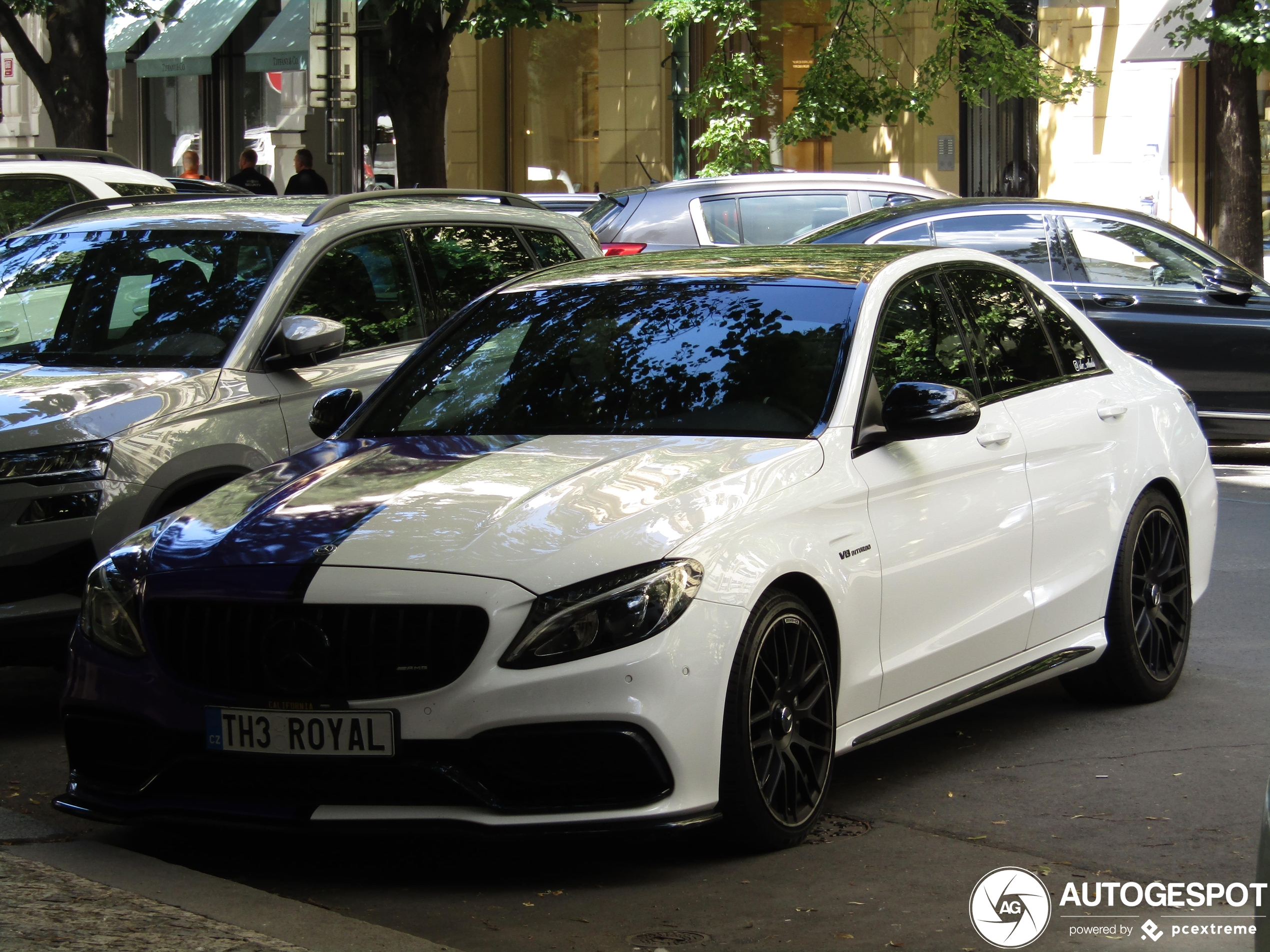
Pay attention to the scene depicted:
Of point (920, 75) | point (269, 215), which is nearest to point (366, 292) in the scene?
point (269, 215)

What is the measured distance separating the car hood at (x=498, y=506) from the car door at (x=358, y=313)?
1.69m

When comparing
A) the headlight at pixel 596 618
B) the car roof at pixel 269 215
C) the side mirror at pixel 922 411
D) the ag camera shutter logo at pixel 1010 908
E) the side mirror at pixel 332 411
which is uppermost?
the car roof at pixel 269 215

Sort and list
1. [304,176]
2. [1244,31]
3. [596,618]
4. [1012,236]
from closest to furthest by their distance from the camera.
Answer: [596,618]
[1012,236]
[1244,31]
[304,176]

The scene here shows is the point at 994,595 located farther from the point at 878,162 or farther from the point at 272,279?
the point at 878,162

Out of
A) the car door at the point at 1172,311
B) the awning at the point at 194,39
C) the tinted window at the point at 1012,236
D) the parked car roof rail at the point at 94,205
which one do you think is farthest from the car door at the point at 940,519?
the awning at the point at 194,39

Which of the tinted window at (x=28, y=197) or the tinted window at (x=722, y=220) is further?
the tinted window at (x=722, y=220)

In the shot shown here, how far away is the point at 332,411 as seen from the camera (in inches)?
247

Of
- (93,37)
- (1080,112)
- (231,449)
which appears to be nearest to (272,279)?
(231,449)

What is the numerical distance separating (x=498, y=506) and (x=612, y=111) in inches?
923

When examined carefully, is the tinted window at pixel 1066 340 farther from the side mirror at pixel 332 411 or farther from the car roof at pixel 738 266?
the side mirror at pixel 332 411

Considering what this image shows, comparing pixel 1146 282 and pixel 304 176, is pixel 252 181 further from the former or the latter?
pixel 1146 282

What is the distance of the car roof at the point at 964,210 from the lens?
41.4ft

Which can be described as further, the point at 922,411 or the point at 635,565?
the point at 922,411

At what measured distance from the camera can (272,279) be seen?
7398 mm
